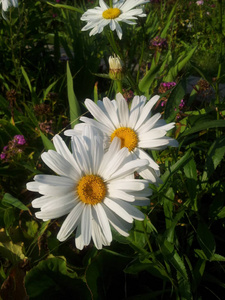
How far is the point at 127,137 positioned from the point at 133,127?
0.04 m

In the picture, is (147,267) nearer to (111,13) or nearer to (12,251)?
(12,251)

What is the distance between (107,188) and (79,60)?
145 centimetres

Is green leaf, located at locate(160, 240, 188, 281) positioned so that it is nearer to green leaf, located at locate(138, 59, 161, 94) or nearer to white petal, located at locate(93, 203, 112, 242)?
white petal, located at locate(93, 203, 112, 242)

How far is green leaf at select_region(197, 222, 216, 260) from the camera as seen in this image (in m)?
0.93

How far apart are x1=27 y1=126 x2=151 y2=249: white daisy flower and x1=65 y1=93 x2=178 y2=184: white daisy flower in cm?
7

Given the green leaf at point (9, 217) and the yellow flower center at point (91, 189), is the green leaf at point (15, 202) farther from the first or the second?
the yellow flower center at point (91, 189)

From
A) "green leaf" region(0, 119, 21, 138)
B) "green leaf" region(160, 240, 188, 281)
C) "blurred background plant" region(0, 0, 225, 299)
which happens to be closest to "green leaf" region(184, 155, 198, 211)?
"blurred background plant" region(0, 0, 225, 299)

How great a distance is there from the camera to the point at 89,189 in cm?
75

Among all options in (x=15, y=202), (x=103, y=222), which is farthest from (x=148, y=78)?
(x=103, y=222)

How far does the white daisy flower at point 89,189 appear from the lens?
2.32 ft

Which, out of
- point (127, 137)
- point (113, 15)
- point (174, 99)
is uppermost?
point (113, 15)

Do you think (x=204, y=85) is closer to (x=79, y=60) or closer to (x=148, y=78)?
(x=148, y=78)

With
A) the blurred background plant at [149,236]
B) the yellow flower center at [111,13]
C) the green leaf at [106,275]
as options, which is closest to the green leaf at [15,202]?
the blurred background plant at [149,236]

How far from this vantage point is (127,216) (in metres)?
0.69
